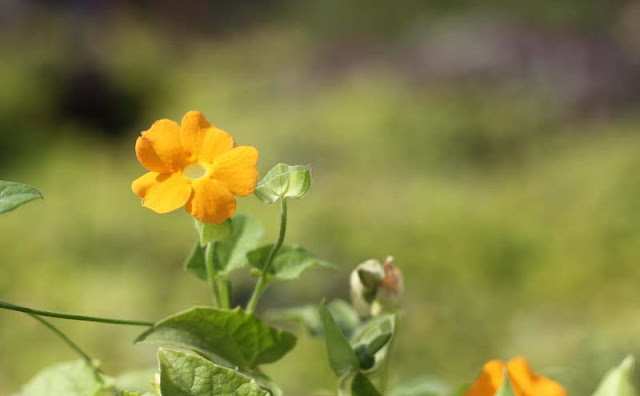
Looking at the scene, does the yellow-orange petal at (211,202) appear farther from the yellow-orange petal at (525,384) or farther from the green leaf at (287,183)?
the yellow-orange petal at (525,384)

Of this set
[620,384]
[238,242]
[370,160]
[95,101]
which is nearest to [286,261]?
[238,242]

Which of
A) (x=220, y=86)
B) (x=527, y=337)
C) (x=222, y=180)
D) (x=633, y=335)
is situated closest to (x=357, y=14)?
(x=220, y=86)

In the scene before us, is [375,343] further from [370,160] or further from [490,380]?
[370,160]

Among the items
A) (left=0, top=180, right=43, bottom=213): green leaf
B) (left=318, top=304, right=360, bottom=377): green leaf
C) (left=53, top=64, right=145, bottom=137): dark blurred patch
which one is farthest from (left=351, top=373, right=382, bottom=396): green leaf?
(left=53, top=64, right=145, bottom=137): dark blurred patch

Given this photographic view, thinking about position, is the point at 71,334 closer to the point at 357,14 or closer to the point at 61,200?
the point at 61,200

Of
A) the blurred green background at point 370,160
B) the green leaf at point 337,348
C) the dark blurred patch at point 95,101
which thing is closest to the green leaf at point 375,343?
the green leaf at point 337,348

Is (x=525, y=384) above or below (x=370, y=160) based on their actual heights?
above

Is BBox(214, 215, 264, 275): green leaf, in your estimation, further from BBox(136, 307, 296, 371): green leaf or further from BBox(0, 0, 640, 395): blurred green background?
BBox(0, 0, 640, 395): blurred green background
